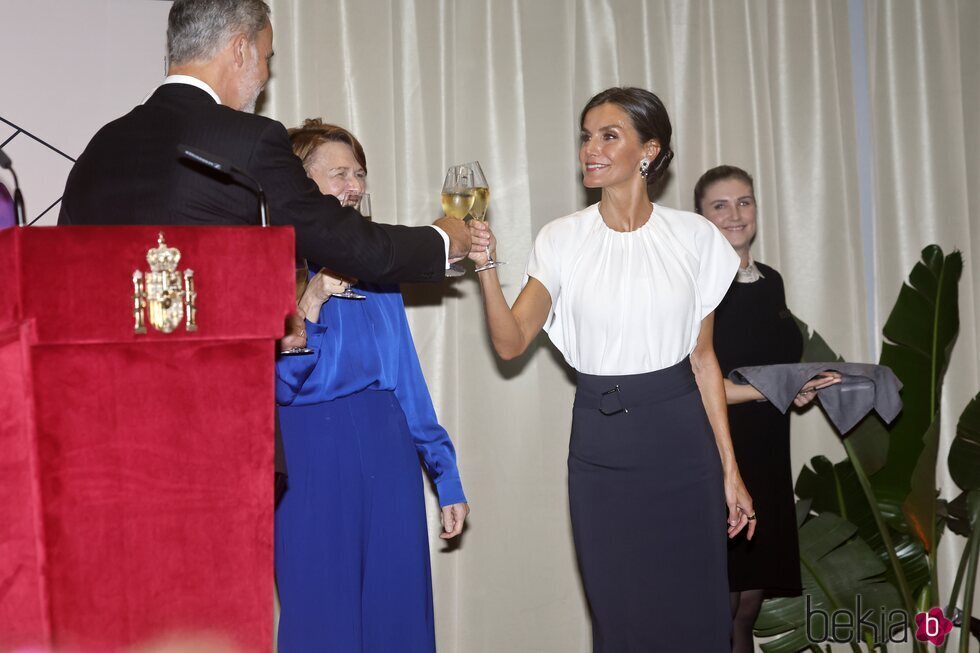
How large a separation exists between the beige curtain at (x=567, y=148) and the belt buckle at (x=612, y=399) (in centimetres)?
133

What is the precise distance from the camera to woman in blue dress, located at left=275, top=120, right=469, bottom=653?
8.45ft

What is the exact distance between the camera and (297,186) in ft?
6.66

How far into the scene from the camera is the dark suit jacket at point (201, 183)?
1882 mm

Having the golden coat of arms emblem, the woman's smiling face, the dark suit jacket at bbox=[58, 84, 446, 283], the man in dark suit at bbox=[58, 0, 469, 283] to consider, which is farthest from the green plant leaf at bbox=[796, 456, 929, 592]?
the golden coat of arms emblem

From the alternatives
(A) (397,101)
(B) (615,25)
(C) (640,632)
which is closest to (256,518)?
(C) (640,632)

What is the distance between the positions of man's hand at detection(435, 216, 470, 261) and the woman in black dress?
1459 millimetres

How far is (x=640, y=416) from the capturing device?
280cm

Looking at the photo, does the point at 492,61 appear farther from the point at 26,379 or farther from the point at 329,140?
the point at 26,379

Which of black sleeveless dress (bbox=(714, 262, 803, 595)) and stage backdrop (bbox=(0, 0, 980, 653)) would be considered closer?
stage backdrop (bbox=(0, 0, 980, 653))

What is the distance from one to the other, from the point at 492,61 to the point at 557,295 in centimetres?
155

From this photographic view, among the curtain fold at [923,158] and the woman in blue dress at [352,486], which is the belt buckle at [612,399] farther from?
the curtain fold at [923,158]

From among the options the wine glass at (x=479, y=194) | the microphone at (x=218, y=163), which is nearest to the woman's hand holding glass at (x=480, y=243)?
the wine glass at (x=479, y=194)

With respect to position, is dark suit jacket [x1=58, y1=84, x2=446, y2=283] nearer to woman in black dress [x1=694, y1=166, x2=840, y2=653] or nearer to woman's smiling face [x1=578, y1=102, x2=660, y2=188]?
woman's smiling face [x1=578, y1=102, x2=660, y2=188]

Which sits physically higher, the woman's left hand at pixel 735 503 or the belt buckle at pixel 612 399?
the belt buckle at pixel 612 399
